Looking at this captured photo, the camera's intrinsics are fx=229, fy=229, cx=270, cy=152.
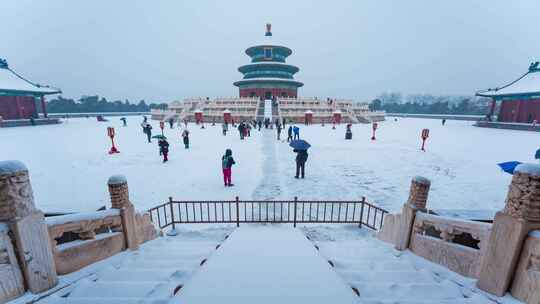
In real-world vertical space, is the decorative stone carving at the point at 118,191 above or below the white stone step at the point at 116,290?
above

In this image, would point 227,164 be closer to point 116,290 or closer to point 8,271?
point 116,290

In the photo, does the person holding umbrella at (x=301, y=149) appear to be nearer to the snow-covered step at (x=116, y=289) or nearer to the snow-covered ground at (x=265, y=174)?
the snow-covered ground at (x=265, y=174)

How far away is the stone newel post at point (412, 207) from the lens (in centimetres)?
384

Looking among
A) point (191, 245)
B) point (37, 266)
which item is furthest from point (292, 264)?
point (37, 266)

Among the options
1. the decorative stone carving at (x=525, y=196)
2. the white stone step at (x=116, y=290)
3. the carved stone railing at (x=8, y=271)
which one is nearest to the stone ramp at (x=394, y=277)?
the decorative stone carving at (x=525, y=196)

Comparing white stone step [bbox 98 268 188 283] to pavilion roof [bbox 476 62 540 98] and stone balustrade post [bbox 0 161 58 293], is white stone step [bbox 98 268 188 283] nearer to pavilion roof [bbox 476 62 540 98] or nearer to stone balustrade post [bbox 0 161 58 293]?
stone balustrade post [bbox 0 161 58 293]

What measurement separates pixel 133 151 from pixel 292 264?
44.0 ft

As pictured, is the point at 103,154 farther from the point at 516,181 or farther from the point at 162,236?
the point at 516,181

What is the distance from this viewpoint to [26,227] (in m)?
2.57

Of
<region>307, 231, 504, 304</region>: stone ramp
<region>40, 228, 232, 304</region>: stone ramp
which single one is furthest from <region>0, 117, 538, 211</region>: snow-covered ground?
<region>307, 231, 504, 304</region>: stone ramp

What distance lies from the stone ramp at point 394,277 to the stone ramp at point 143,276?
217 centimetres

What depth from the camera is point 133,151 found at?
44.6ft

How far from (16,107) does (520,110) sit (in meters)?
64.0

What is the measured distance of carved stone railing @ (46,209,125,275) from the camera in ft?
10.2
